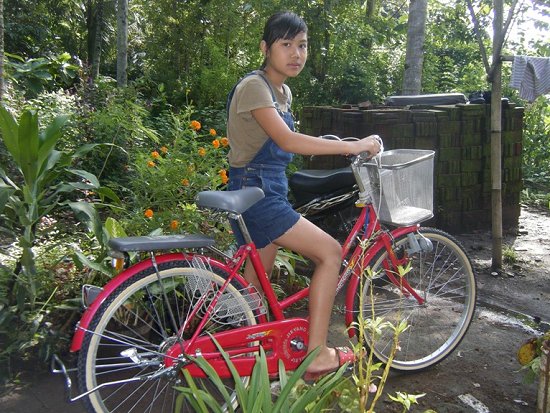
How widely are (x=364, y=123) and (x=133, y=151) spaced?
233 cm

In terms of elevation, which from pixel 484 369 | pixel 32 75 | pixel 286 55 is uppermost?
pixel 32 75

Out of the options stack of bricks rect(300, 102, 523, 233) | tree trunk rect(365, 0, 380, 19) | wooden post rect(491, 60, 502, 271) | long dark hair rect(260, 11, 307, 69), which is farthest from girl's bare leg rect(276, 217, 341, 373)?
tree trunk rect(365, 0, 380, 19)

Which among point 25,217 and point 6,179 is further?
point 6,179

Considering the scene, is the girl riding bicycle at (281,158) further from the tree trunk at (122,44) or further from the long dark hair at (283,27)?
the tree trunk at (122,44)

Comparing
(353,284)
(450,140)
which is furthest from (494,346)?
(450,140)

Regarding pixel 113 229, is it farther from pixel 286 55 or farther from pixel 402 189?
pixel 402 189

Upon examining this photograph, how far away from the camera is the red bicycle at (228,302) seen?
2.62m

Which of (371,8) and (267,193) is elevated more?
(371,8)

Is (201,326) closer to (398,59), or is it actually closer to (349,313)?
(349,313)

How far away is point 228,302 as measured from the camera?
9.47ft

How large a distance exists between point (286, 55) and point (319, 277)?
1.14 meters

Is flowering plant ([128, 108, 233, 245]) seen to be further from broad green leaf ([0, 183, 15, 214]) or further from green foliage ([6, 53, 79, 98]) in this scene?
green foliage ([6, 53, 79, 98])

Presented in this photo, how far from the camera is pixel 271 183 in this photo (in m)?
3.03

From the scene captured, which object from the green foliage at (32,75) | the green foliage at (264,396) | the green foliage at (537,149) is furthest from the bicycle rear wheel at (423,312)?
the green foliage at (537,149)
